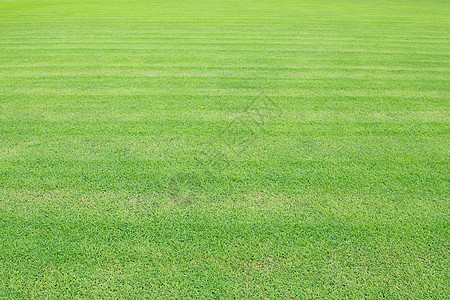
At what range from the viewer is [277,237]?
210cm

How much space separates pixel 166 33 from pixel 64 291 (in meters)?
5.87

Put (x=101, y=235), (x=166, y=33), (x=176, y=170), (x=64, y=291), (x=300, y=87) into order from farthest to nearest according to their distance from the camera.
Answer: (x=166, y=33) → (x=300, y=87) → (x=176, y=170) → (x=101, y=235) → (x=64, y=291)

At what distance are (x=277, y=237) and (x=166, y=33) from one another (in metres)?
5.70

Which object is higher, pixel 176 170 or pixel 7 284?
pixel 176 170

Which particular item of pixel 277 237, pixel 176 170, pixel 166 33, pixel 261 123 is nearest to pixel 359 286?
pixel 277 237

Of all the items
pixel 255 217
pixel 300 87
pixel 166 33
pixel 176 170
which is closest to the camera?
pixel 255 217

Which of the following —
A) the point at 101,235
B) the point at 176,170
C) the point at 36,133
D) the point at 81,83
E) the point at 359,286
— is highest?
the point at 81,83

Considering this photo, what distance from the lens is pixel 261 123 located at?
11.0ft

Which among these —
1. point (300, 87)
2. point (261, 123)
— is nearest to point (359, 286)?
point (261, 123)

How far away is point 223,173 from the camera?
2.65 meters

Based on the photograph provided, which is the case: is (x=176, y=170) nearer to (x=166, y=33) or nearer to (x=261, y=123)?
(x=261, y=123)

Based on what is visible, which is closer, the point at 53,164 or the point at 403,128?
the point at 53,164

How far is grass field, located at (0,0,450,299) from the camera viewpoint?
1875 mm

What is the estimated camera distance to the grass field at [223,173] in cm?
188
